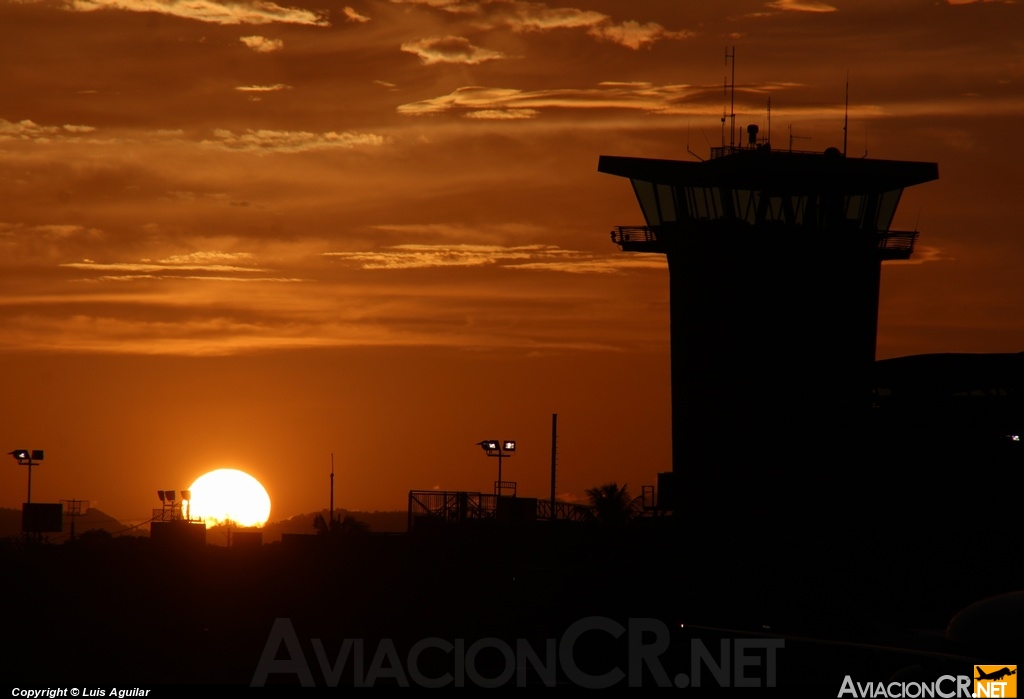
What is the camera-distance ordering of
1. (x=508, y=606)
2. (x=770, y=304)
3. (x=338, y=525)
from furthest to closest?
(x=338, y=525), (x=770, y=304), (x=508, y=606)

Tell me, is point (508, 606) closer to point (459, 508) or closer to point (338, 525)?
point (459, 508)

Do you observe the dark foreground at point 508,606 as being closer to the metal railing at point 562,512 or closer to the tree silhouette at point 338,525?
the metal railing at point 562,512

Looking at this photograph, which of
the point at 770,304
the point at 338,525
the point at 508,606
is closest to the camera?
the point at 508,606

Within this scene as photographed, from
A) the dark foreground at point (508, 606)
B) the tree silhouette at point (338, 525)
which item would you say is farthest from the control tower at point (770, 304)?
the tree silhouette at point (338, 525)

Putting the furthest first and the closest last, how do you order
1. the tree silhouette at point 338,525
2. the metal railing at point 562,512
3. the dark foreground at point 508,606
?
the tree silhouette at point 338,525
the metal railing at point 562,512
the dark foreground at point 508,606

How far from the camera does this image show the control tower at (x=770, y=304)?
72.9 meters

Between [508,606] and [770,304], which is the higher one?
[770,304]

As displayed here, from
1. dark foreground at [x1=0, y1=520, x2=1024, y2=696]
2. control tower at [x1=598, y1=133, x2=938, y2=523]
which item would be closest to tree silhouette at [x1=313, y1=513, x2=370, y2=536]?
dark foreground at [x1=0, y1=520, x2=1024, y2=696]

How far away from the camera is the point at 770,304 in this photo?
74.0 metres

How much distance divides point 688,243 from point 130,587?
33.7m

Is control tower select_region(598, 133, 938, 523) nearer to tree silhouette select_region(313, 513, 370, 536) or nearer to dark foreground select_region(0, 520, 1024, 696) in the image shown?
dark foreground select_region(0, 520, 1024, 696)

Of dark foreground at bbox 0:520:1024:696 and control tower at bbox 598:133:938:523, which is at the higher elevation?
control tower at bbox 598:133:938:523

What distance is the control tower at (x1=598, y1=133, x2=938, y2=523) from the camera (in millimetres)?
72875

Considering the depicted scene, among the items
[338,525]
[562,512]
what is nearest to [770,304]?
[562,512]
